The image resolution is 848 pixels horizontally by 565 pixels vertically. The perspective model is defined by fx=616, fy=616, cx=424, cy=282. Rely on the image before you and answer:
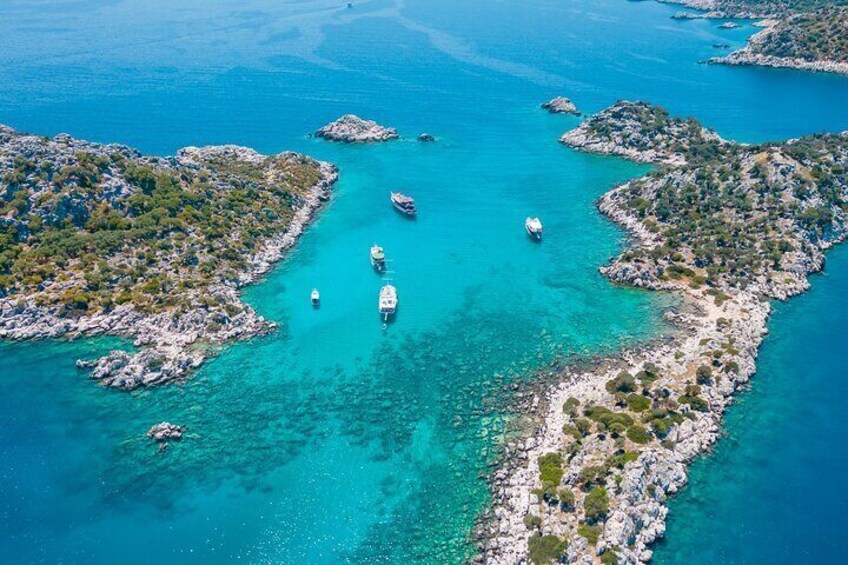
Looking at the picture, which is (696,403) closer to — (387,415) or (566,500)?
(566,500)

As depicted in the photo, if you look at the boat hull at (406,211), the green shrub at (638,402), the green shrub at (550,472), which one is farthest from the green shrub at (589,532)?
the boat hull at (406,211)

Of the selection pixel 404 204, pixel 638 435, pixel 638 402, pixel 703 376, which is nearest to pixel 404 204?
pixel 404 204

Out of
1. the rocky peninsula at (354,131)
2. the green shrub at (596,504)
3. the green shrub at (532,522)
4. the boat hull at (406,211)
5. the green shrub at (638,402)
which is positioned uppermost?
the rocky peninsula at (354,131)

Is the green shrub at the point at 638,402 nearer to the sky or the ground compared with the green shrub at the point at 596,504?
nearer to the sky

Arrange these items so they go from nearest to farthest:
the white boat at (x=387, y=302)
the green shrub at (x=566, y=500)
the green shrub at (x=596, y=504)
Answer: the green shrub at (x=596, y=504), the green shrub at (x=566, y=500), the white boat at (x=387, y=302)

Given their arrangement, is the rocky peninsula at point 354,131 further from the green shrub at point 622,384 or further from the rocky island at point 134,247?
the green shrub at point 622,384

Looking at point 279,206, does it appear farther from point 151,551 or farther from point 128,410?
point 151,551
